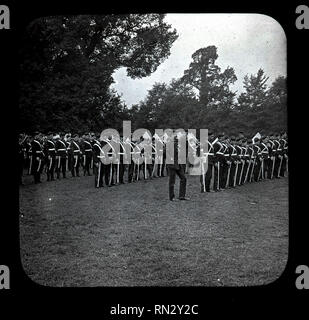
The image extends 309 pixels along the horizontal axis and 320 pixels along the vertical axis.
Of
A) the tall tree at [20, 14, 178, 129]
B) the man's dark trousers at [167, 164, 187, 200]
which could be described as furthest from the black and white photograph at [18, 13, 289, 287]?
the man's dark trousers at [167, 164, 187, 200]

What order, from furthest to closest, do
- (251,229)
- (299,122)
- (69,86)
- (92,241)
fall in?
1. (251,229)
2. (92,241)
3. (69,86)
4. (299,122)

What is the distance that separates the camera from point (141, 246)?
4.93 metres

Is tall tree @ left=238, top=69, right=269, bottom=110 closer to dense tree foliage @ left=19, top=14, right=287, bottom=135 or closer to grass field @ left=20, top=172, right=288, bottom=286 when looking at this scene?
dense tree foliage @ left=19, top=14, right=287, bottom=135

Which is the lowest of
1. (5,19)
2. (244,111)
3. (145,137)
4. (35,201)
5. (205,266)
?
(205,266)

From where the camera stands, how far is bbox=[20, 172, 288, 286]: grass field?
393cm

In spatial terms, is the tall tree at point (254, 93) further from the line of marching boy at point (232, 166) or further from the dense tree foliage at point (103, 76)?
the line of marching boy at point (232, 166)

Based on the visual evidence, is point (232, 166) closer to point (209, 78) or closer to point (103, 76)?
point (209, 78)

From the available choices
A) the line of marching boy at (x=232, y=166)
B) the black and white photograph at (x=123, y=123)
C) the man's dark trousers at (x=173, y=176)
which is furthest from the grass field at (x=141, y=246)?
the line of marching boy at (x=232, y=166)

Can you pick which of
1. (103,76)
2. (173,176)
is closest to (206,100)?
(103,76)

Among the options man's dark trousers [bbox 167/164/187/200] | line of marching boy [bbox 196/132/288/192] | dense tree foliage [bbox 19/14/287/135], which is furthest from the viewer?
line of marching boy [bbox 196/132/288/192]

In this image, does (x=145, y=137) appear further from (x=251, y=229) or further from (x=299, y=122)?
(x=251, y=229)

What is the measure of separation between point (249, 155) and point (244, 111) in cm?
601

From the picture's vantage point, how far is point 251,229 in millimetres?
5160

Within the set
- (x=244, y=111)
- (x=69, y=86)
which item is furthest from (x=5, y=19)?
(x=244, y=111)
